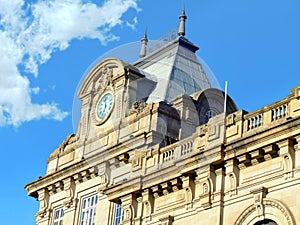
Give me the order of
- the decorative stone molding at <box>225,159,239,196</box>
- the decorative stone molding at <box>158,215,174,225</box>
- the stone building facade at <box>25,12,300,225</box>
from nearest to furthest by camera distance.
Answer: the stone building facade at <box>25,12,300,225</box> < the decorative stone molding at <box>225,159,239,196</box> < the decorative stone molding at <box>158,215,174,225</box>

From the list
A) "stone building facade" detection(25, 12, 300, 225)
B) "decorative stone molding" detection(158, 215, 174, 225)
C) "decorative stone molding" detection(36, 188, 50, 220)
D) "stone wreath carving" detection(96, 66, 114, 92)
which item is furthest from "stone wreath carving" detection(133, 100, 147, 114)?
"decorative stone molding" detection(158, 215, 174, 225)

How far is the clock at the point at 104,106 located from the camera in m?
47.2

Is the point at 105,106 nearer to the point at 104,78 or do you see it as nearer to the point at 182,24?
the point at 104,78

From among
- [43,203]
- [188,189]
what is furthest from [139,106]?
[188,189]

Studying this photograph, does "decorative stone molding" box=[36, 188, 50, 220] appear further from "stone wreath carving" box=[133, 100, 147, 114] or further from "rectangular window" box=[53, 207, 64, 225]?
"stone wreath carving" box=[133, 100, 147, 114]

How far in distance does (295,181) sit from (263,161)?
2009 mm

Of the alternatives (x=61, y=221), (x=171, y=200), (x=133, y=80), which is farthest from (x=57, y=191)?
(x=171, y=200)

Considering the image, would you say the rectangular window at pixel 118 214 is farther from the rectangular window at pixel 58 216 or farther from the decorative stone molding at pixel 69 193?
the rectangular window at pixel 58 216

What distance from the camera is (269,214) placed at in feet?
109

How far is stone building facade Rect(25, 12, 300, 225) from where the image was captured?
33.8 m

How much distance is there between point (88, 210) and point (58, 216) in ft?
10.3

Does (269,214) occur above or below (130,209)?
below

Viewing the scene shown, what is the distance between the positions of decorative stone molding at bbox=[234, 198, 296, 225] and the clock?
14658 millimetres

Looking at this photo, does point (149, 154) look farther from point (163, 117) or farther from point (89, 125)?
point (89, 125)
